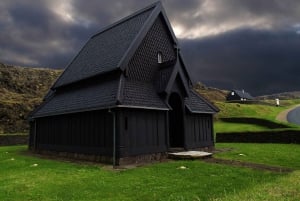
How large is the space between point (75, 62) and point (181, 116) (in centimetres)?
1195

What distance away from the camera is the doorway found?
847 inches

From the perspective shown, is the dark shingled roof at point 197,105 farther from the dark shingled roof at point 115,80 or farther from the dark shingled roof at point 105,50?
the dark shingled roof at point 105,50

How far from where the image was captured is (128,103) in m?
16.6

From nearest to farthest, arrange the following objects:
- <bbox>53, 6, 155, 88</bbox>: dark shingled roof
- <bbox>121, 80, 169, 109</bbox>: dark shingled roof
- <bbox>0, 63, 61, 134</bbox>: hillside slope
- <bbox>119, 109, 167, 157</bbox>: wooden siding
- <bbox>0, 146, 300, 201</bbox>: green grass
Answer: <bbox>0, 146, 300, 201</bbox>: green grass < <bbox>119, 109, 167, 157</bbox>: wooden siding < <bbox>121, 80, 169, 109</bbox>: dark shingled roof < <bbox>53, 6, 155, 88</bbox>: dark shingled roof < <bbox>0, 63, 61, 134</bbox>: hillside slope

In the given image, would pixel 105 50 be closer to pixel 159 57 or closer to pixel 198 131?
pixel 159 57

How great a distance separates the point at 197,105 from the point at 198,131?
207cm

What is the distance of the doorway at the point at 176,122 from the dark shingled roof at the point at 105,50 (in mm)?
5144

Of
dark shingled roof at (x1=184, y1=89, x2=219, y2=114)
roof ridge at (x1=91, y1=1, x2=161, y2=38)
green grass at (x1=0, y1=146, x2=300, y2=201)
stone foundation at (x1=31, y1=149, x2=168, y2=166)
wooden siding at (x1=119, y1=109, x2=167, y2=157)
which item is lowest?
green grass at (x1=0, y1=146, x2=300, y2=201)

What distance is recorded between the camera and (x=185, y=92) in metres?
21.2

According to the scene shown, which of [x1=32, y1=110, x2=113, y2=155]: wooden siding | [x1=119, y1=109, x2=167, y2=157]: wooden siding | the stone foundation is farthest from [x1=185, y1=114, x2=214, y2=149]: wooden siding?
[x1=32, y1=110, x2=113, y2=155]: wooden siding

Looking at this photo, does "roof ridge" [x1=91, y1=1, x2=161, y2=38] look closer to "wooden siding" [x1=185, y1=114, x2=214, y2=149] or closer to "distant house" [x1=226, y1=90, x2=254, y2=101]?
"wooden siding" [x1=185, y1=114, x2=214, y2=149]

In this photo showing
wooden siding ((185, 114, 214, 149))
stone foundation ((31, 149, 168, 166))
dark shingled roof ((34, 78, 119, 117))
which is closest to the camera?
stone foundation ((31, 149, 168, 166))

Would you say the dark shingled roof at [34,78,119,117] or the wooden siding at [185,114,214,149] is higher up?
the dark shingled roof at [34,78,119,117]

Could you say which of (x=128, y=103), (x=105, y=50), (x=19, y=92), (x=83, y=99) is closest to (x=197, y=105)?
(x=128, y=103)
